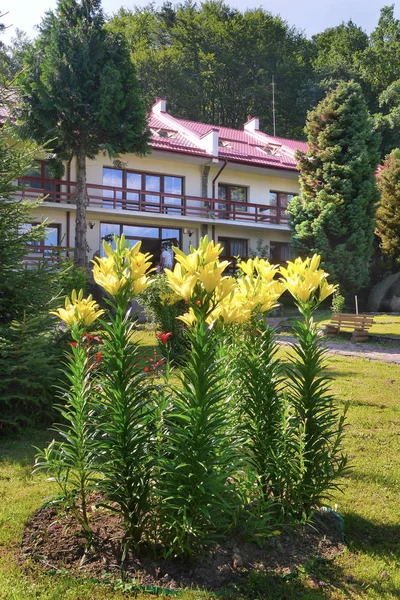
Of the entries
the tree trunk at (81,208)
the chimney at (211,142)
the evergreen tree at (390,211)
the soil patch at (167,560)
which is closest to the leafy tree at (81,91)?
the tree trunk at (81,208)

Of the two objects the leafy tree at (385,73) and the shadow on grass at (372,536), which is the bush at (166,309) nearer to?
the shadow on grass at (372,536)

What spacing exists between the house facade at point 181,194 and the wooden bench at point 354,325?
10.3 m

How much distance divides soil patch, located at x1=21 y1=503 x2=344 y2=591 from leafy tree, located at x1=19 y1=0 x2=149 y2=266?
15739 millimetres

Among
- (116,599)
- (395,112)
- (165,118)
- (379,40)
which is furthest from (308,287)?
(379,40)

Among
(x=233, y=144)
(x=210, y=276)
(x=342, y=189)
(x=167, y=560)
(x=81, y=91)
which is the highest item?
(x=233, y=144)

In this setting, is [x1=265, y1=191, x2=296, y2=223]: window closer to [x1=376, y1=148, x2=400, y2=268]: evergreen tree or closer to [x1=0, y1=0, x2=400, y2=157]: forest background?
[x1=376, y1=148, x2=400, y2=268]: evergreen tree

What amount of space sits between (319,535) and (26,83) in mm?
18493

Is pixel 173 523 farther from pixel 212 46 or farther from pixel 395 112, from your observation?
pixel 212 46

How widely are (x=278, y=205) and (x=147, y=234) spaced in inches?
310

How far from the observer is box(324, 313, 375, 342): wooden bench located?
43.1 ft

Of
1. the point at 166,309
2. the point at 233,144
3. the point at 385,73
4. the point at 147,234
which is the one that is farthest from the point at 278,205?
the point at 385,73

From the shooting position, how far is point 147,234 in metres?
22.8

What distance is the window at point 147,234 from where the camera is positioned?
21.8 meters

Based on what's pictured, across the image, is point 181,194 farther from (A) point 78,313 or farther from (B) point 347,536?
(B) point 347,536
